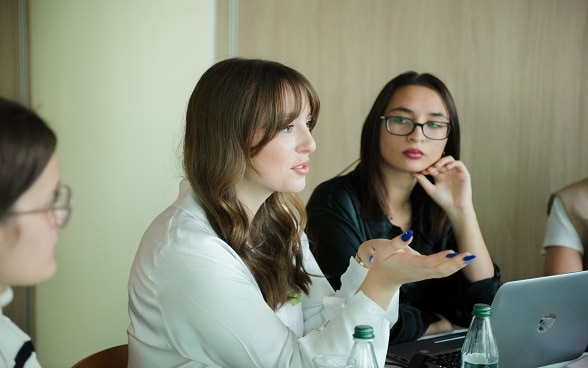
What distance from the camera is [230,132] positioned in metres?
1.58

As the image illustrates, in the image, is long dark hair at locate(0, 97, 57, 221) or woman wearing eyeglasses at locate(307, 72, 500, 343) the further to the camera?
woman wearing eyeglasses at locate(307, 72, 500, 343)

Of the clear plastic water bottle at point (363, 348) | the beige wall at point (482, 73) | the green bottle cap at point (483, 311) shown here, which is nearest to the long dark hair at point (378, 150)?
the beige wall at point (482, 73)

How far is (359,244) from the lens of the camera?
220 centimetres

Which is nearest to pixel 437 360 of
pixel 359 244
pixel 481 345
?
pixel 481 345

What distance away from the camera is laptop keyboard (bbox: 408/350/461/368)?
1.56 metres

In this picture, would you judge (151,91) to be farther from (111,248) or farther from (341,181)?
(341,181)

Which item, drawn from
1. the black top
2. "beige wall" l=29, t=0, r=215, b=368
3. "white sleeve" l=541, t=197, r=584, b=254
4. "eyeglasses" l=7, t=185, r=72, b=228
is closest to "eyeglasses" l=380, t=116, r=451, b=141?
the black top

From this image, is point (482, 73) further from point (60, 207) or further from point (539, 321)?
point (60, 207)

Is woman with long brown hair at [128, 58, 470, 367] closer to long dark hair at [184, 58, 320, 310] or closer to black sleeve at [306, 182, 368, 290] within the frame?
long dark hair at [184, 58, 320, 310]

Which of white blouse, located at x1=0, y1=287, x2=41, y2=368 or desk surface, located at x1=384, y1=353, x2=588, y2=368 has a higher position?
white blouse, located at x1=0, y1=287, x2=41, y2=368

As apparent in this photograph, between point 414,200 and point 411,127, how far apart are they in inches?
10.0

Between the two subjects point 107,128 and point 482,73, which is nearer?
point 107,128

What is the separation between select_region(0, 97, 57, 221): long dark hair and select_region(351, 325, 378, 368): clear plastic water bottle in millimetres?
546

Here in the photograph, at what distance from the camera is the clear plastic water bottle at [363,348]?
1.17 meters
